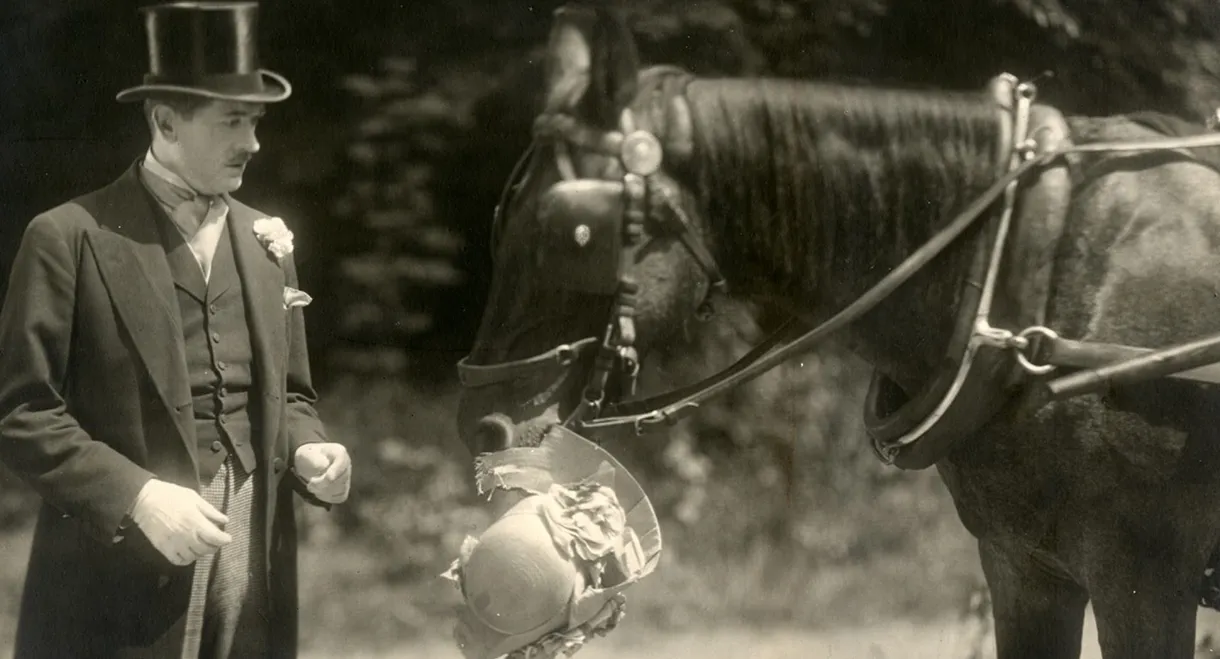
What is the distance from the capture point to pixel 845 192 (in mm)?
2357

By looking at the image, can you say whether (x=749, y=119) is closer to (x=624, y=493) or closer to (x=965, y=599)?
(x=624, y=493)

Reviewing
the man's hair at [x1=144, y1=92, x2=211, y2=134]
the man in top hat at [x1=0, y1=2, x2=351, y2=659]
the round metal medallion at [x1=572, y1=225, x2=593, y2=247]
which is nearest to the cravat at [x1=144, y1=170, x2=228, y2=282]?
the man in top hat at [x1=0, y1=2, x2=351, y2=659]

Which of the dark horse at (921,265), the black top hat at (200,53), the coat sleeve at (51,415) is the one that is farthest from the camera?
the dark horse at (921,265)

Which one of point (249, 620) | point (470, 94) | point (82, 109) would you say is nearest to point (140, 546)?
point (249, 620)

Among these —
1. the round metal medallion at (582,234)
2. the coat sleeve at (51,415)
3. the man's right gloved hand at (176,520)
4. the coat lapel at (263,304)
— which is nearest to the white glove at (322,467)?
the coat lapel at (263,304)

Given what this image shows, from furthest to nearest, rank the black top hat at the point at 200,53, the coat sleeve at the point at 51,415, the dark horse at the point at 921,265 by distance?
the dark horse at the point at 921,265 < the black top hat at the point at 200,53 < the coat sleeve at the point at 51,415

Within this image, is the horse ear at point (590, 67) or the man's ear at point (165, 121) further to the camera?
the horse ear at point (590, 67)

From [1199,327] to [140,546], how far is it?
1.94 metres

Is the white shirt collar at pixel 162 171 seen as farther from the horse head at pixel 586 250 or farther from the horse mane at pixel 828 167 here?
the horse mane at pixel 828 167

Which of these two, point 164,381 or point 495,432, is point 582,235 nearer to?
point 495,432

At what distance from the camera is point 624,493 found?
96.9 inches

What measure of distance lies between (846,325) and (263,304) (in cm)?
111

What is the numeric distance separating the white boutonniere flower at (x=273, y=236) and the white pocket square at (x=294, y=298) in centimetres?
7

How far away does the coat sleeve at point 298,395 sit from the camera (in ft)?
7.68
